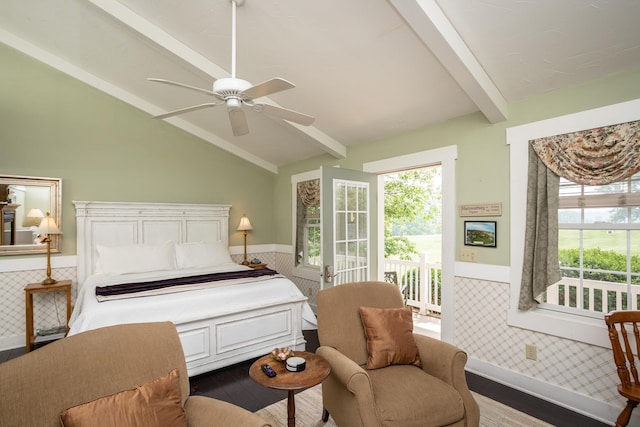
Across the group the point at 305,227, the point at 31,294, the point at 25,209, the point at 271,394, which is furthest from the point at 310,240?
the point at 25,209

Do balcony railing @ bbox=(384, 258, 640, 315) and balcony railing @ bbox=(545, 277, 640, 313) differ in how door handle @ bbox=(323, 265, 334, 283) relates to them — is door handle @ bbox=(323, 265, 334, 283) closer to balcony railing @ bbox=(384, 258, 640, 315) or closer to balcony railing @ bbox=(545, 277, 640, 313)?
balcony railing @ bbox=(384, 258, 640, 315)

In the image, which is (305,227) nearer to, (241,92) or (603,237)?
(241,92)

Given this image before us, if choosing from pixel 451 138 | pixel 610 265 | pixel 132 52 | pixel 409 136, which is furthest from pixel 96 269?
pixel 610 265

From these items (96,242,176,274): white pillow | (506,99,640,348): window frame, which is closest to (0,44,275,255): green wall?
(96,242,176,274): white pillow

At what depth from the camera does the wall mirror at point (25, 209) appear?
3.63 meters

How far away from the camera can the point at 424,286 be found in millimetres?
4848

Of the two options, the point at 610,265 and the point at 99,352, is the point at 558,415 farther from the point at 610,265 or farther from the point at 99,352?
the point at 99,352

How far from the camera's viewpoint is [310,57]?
2834mm

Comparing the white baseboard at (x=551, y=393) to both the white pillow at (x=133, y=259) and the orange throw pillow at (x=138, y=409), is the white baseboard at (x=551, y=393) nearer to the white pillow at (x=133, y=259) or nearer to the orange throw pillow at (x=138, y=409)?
the orange throw pillow at (x=138, y=409)

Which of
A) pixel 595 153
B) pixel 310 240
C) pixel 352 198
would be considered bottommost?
pixel 310 240

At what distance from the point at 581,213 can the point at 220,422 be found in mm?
2937

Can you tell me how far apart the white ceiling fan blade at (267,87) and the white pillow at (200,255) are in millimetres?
3143

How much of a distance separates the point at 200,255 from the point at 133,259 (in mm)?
846

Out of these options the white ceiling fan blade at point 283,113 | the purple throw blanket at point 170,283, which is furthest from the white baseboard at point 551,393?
the white ceiling fan blade at point 283,113
